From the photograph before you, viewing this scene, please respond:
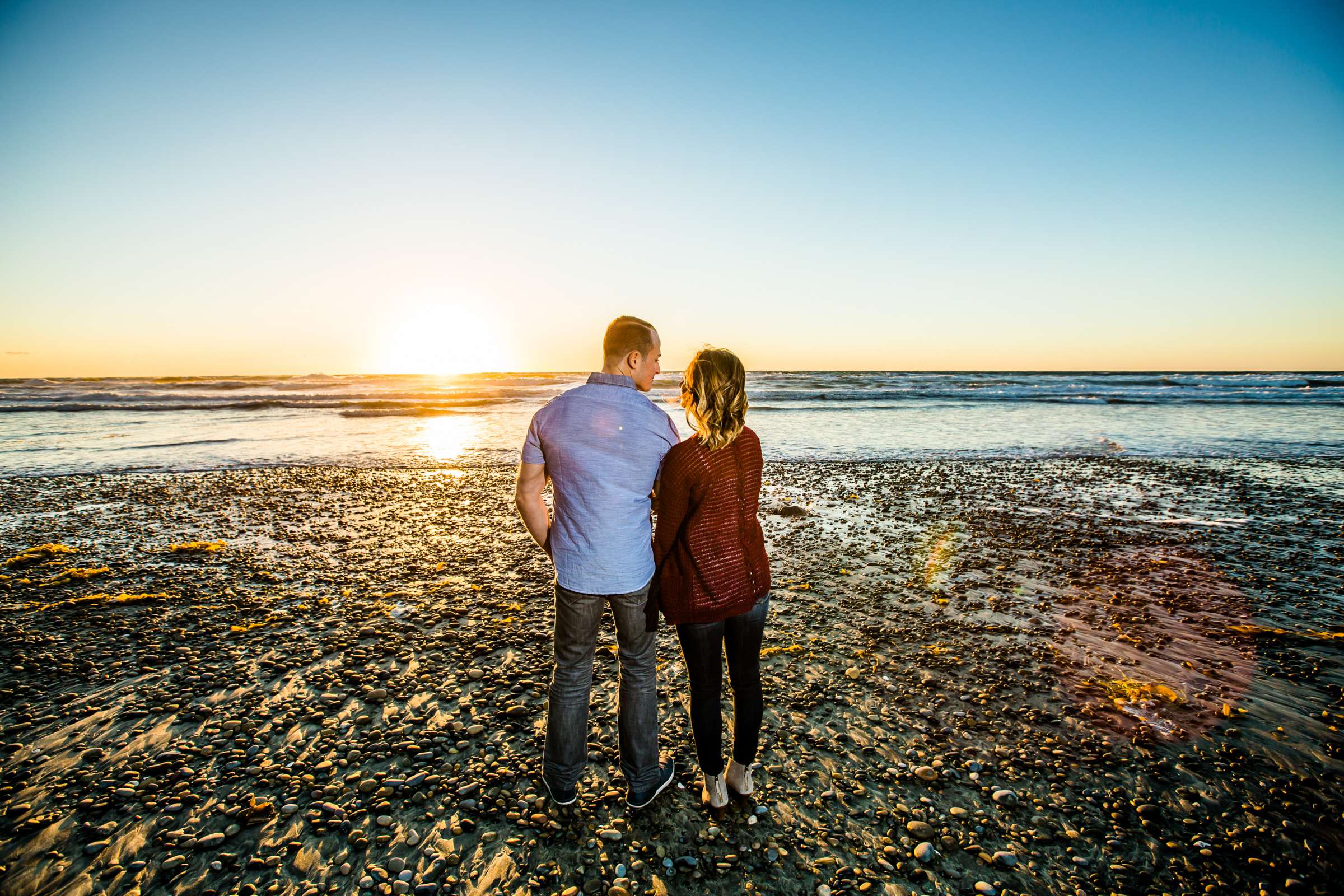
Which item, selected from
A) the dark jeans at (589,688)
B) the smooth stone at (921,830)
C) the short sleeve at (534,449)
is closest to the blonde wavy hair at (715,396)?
the short sleeve at (534,449)

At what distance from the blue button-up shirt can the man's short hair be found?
0.15m

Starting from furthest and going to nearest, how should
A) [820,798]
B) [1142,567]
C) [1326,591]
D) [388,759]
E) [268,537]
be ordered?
[268,537]
[1142,567]
[1326,591]
[388,759]
[820,798]

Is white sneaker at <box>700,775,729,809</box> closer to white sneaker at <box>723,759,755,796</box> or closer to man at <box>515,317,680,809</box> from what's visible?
white sneaker at <box>723,759,755,796</box>

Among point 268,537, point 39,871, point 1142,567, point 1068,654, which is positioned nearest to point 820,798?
point 1068,654

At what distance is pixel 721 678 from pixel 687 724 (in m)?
1.48

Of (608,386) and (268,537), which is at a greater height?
(608,386)

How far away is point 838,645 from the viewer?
19.9 feet

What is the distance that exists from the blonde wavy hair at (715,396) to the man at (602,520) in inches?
9.9

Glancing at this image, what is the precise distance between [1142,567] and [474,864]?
9.22 m

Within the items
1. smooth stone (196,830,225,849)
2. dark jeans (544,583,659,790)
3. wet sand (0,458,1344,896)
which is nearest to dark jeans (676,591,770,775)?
dark jeans (544,583,659,790)

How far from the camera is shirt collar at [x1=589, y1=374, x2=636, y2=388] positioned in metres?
3.38

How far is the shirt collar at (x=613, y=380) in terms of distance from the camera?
338cm

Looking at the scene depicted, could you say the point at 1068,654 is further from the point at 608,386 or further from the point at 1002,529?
the point at 608,386

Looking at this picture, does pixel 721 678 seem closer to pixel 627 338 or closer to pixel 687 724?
pixel 687 724
